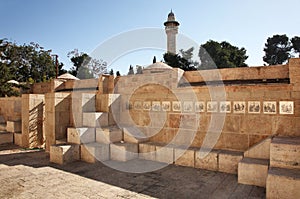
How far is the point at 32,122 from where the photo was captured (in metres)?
7.75

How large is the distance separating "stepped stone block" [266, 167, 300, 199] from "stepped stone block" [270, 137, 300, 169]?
213mm

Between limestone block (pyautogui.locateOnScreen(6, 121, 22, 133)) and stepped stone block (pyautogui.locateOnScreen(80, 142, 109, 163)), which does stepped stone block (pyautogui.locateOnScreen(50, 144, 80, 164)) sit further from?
limestone block (pyautogui.locateOnScreen(6, 121, 22, 133))

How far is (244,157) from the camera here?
15.5 feet

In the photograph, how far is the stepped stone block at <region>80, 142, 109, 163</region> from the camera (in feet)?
19.0

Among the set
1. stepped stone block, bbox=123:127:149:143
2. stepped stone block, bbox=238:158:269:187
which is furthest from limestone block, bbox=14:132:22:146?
stepped stone block, bbox=238:158:269:187

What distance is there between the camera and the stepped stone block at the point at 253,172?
4113mm

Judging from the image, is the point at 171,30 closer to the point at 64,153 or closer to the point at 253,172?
the point at 64,153

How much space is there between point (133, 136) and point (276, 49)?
3727 cm

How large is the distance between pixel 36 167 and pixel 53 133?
150cm

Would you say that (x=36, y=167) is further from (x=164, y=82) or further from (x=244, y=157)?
(x=244, y=157)

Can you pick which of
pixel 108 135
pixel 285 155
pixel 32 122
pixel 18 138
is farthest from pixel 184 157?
pixel 18 138

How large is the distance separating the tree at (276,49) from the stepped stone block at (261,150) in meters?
35.1

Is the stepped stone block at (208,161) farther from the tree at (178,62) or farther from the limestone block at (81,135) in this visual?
the tree at (178,62)

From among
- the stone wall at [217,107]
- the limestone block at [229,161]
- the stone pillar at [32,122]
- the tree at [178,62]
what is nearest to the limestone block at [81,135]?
the stone wall at [217,107]
